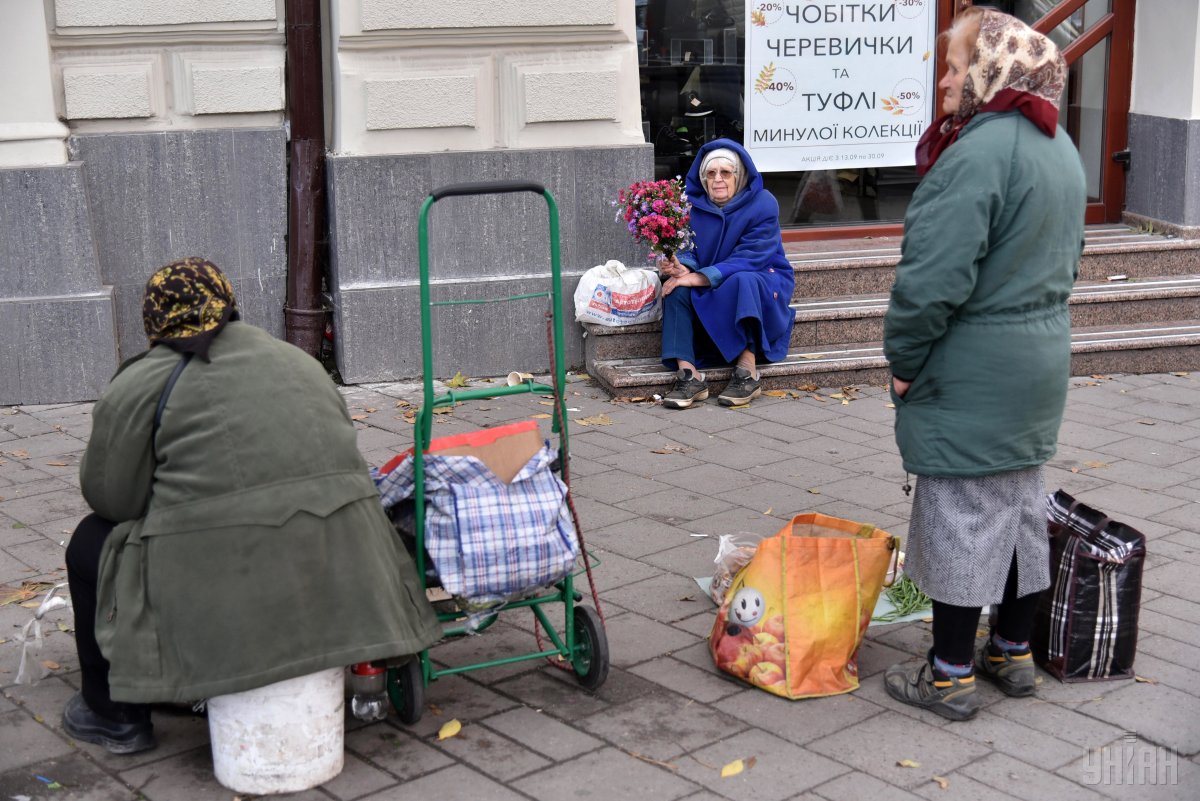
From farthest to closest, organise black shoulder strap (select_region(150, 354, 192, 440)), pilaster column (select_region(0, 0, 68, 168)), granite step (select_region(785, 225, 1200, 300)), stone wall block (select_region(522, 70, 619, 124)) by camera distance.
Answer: granite step (select_region(785, 225, 1200, 300)), stone wall block (select_region(522, 70, 619, 124)), pilaster column (select_region(0, 0, 68, 168)), black shoulder strap (select_region(150, 354, 192, 440))

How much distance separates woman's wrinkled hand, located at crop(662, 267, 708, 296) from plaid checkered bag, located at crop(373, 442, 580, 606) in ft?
11.6

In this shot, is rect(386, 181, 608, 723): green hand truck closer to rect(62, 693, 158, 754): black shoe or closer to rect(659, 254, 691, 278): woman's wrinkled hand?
rect(62, 693, 158, 754): black shoe

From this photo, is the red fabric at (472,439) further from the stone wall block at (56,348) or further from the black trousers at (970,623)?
Answer: the stone wall block at (56,348)

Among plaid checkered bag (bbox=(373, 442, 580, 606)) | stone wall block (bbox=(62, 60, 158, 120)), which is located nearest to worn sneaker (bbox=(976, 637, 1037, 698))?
plaid checkered bag (bbox=(373, 442, 580, 606))

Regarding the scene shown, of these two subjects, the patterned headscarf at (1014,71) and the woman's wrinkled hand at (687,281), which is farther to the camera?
the woman's wrinkled hand at (687,281)

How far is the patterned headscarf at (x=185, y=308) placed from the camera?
3441 millimetres

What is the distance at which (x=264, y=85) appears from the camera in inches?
284

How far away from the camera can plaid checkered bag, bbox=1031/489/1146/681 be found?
13.2 feet

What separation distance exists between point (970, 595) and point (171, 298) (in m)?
2.18

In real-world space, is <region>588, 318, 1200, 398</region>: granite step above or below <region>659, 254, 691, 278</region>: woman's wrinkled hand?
below

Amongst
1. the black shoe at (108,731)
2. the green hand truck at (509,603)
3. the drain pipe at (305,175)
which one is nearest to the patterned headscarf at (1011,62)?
the green hand truck at (509,603)

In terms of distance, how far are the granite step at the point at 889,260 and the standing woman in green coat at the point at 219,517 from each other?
504 cm

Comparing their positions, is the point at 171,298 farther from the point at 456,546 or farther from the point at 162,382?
the point at 456,546

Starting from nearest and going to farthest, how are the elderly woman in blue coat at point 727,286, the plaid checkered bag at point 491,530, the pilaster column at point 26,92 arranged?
the plaid checkered bag at point 491,530 < the pilaster column at point 26,92 < the elderly woman in blue coat at point 727,286
